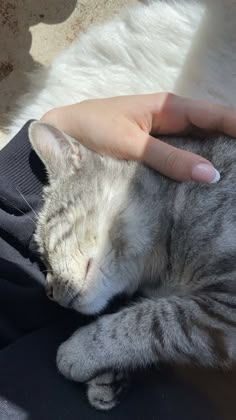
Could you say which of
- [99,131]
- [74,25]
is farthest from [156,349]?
[74,25]

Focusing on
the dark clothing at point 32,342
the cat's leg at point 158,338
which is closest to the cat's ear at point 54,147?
the dark clothing at point 32,342

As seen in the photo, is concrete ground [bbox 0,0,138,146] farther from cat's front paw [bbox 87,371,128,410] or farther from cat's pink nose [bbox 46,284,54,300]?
cat's front paw [bbox 87,371,128,410]

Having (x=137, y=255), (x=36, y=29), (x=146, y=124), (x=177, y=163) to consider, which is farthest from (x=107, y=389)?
(x=36, y=29)

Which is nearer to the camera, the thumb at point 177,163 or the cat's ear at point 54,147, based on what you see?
the thumb at point 177,163

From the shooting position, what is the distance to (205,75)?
168 centimetres

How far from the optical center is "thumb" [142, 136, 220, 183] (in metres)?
1.31

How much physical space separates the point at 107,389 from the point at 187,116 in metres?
0.68

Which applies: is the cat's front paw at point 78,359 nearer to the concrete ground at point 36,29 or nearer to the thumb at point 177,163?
the thumb at point 177,163

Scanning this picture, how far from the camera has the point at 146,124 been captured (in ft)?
4.99

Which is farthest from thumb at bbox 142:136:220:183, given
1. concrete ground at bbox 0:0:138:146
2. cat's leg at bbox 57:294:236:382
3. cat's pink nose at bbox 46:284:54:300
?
concrete ground at bbox 0:0:138:146

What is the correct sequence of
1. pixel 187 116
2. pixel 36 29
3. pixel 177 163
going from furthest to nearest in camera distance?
pixel 36 29, pixel 187 116, pixel 177 163

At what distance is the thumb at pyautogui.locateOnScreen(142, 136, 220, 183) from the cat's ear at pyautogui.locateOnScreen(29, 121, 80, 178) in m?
0.18

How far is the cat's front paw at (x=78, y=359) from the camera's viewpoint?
1.28 meters

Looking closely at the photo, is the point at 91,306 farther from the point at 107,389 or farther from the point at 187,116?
the point at 187,116
